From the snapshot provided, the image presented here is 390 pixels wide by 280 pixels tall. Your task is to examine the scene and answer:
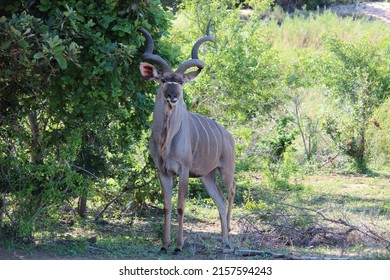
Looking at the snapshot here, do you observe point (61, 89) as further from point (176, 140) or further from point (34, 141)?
point (176, 140)

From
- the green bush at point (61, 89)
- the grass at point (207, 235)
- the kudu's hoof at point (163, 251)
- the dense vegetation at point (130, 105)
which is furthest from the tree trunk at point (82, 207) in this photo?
the kudu's hoof at point (163, 251)

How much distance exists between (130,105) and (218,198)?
1167 millimetres

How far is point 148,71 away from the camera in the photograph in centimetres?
637

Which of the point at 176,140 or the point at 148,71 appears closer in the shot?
the point at 148,71

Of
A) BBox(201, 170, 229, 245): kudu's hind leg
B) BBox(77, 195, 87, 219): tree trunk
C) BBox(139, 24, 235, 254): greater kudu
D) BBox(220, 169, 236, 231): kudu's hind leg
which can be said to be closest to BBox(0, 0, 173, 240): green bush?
BBox(139, 24, 235, 254): greater kudu

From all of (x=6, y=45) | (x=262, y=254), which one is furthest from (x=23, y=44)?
(x=262, y=254)

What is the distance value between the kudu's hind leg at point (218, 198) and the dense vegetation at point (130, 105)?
58 cm

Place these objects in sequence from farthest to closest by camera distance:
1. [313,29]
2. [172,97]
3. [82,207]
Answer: [313,29]
[82,207]
[172,97]

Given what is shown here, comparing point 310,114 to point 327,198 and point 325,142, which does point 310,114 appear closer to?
point 325,142

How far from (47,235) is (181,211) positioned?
1175mm

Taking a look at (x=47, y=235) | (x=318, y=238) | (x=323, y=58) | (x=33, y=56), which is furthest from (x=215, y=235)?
(x=323, y=58)

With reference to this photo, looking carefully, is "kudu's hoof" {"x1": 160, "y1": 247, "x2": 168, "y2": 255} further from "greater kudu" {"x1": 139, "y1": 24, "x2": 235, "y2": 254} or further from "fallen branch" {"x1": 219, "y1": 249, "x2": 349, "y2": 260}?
"fallen branch" {"x1": 219, "y1": 249, "x2": 349, "y2": 260}

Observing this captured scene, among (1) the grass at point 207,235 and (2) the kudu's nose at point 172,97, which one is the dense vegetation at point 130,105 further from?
(2) the kudu's nose at point 172,97

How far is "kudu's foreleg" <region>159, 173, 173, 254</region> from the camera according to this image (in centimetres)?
638
